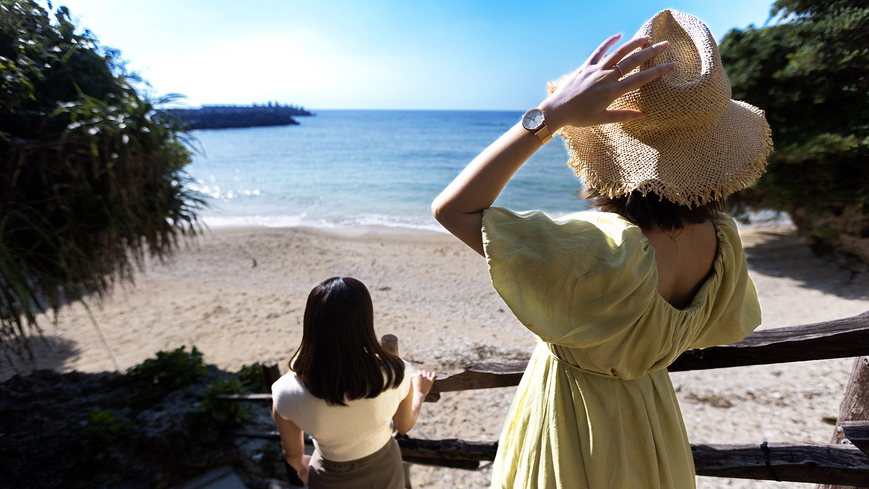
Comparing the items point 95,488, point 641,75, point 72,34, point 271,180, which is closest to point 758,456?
point 641,75

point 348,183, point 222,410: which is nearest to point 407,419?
point 222,410

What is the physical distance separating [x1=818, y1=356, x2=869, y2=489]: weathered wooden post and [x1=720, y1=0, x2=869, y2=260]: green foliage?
5695 millimetres

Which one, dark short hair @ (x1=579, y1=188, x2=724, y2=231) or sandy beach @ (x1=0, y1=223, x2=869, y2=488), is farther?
sandy beach @ (x1=0, y1=223, x2=869, y2=488)

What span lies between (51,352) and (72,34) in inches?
170

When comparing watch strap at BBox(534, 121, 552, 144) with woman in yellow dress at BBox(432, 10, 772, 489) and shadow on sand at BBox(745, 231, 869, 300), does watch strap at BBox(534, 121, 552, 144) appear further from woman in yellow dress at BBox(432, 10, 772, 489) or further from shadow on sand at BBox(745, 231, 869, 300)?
shadow on sand at BBox(745, 231, 869, 300)

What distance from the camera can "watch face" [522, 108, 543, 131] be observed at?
893 mm

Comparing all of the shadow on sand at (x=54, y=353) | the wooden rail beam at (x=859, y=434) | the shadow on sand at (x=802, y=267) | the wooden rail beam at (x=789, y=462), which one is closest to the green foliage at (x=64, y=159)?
the shadow on sand at (x=54, y=353)

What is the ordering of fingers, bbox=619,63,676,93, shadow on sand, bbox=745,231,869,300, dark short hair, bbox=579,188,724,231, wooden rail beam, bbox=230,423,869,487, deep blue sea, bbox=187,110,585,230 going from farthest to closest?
1. deep blue sea, bbox=187,110,585,230
2. shadow on sand, bbox=745,231,869,300
3. wooden rail beam, bbox=230,423,869,487
4. dark short hair, bbox=579,188,724,231
5. fingers, bbox=619,63,676,93

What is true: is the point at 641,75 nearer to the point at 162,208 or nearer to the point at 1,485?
the point at 1,485

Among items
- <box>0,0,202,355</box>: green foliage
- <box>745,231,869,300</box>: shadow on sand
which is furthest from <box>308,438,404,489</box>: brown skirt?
<box>745,231,869,300</box>: shadow on sand

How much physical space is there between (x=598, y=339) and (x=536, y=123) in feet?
1.55

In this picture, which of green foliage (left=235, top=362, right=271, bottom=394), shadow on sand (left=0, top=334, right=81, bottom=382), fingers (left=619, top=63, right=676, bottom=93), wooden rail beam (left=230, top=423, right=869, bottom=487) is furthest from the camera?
shadow on sand (left=0, top=334, right=81, bottom=382)

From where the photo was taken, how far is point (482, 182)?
92cm

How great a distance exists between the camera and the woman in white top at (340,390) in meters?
1.62
